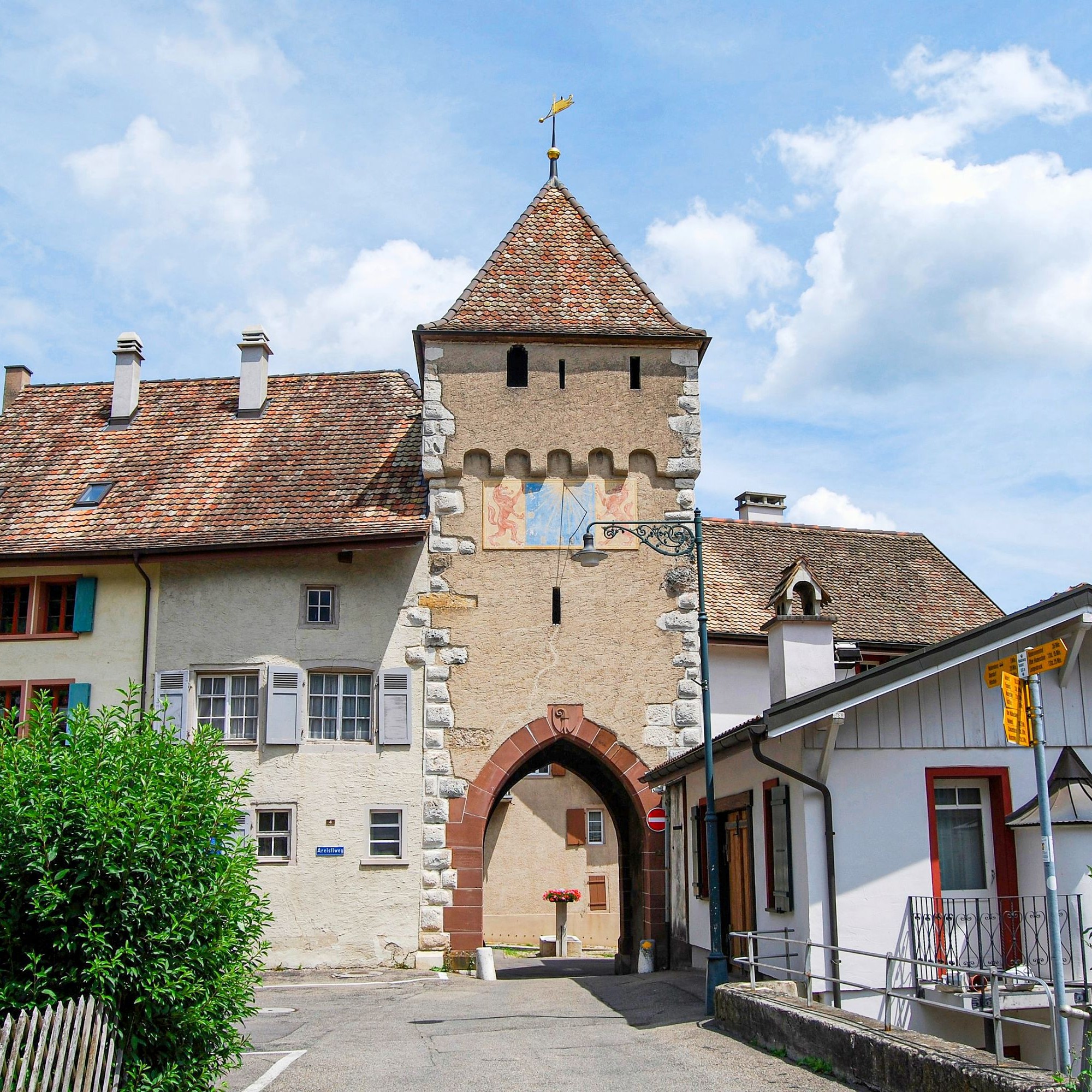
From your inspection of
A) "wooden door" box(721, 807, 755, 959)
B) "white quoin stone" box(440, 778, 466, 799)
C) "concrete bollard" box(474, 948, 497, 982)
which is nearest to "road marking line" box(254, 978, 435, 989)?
"concrete bollard" box(474, 948, 497, 982)

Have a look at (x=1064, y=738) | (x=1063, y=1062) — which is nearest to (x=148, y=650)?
(x=1064, y=738)

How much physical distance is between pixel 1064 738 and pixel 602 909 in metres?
24.8

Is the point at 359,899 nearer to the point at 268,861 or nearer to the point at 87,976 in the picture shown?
the point at 268,861

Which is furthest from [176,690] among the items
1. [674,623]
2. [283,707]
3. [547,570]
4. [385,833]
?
[674,623]

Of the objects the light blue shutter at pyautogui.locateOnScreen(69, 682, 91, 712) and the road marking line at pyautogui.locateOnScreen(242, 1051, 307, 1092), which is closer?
the road marking line at pyautogui.locateOnScreen(242, 1051, 307, 1092)

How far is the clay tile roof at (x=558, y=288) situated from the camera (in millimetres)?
22156

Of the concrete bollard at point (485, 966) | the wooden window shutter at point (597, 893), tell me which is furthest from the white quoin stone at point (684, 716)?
the wooden window shutter at point (597, 893)

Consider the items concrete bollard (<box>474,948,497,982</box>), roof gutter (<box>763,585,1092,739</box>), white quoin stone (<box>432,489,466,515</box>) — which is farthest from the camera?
white quoin stone (<box>432,489,466,515</box>)

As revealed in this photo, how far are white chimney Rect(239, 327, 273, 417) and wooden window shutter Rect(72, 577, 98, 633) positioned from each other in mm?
4920

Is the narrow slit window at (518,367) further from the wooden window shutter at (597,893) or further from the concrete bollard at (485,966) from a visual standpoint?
the wooden window shutter at (597,893)

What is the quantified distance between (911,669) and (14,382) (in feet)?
66.6

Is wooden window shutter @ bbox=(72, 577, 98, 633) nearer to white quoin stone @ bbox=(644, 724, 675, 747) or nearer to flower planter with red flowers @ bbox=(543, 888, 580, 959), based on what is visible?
white quoin stone @ bbox=(644, 724, 675, 747)

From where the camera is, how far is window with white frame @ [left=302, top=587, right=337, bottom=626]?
20.8 meters

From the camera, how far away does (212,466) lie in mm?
23188
